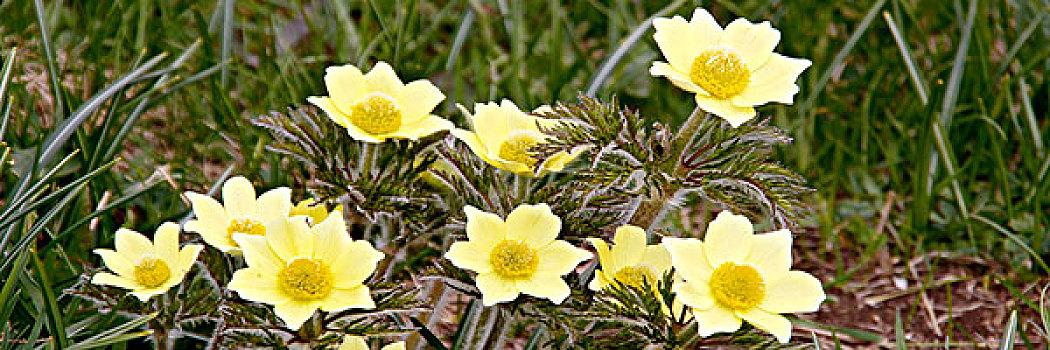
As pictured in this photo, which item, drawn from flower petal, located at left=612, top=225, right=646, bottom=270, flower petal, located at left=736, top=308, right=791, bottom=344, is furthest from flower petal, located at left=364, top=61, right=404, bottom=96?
flower petal, located at left=736, top=308, right=791, bottom=344

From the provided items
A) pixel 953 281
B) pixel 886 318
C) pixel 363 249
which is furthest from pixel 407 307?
pixel 953 281

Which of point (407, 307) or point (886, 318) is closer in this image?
point (407, 307)

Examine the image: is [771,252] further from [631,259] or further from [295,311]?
[295,311]

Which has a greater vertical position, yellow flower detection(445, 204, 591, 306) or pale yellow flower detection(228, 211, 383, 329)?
yellow flower detection(445, 204, 591, 306)

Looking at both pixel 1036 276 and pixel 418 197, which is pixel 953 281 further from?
pixel 418 197

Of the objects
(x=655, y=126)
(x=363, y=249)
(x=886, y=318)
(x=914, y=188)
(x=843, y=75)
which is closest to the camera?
(x=363, y=249)

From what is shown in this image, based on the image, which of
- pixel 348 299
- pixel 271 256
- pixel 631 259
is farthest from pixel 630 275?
pixel 271 256

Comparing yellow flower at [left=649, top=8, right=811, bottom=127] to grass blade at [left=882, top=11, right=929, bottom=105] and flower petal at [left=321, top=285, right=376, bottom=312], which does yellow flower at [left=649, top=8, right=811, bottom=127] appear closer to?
flower petal at [left=321, top=285, right=376, bottom=312]
